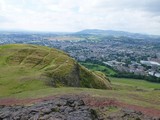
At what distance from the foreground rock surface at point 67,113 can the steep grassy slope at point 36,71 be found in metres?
17.7

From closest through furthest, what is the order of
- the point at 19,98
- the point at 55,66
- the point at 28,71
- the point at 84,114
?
1. the point at 84,114
2. the point at 19,98
3. the point at 28,71
4. the point at 55,66

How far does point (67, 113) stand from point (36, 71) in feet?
111

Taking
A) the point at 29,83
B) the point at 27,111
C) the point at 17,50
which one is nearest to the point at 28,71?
the point at 29,83

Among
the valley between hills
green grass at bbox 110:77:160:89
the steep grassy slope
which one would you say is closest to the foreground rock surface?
the valley between hills

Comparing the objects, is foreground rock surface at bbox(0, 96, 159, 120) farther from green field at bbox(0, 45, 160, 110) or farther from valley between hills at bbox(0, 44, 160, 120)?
green field at bbox(0, 45, 160, 110)

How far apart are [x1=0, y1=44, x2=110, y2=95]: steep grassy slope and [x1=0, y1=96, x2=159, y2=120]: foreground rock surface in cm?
1772

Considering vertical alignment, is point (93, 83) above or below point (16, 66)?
below

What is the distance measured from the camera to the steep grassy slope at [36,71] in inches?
2124

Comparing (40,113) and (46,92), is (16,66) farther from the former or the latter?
(40,113)

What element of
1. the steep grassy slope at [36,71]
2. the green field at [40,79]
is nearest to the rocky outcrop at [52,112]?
the green field at [40,79]

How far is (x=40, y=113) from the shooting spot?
30.3m

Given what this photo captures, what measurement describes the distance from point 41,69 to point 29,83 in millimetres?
12290

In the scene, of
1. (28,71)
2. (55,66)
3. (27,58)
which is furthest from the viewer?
(27,58)

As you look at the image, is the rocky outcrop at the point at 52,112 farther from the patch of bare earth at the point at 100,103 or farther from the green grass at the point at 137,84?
the green grass at the point at 137,84
